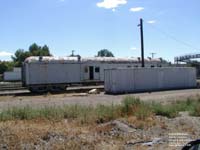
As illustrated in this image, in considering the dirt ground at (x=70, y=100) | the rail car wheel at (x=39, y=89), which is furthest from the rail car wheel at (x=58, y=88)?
the dirt ground at (x=70, y=100)

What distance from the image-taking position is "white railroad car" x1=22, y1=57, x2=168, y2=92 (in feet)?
132

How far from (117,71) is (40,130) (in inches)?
1132

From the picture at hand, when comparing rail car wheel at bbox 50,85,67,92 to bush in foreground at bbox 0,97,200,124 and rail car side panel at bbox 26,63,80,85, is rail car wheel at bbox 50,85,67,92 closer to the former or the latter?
rail car side panel at bbox 26,63,80,85

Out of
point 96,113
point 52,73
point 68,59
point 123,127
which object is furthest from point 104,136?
point 68,59

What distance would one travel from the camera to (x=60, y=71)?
138 ft

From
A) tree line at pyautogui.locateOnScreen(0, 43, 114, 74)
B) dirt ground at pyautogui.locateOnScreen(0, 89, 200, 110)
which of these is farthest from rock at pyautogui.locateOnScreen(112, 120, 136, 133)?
tree line at pyautogui.locateOnScreen(0, 43, 114, 74)

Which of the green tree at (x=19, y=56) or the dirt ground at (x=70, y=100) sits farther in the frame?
the green tree at (x=19, y=56)

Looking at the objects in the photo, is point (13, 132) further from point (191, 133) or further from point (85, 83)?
point (85, 83)

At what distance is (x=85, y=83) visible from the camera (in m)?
44.6

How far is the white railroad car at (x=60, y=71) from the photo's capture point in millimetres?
40281

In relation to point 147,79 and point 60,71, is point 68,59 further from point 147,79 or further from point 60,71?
point 147,79

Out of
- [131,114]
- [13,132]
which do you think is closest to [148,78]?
[131,114]

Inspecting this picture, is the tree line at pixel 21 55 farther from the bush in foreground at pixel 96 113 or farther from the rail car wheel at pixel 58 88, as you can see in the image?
the bush in foreground at pixel 96 113

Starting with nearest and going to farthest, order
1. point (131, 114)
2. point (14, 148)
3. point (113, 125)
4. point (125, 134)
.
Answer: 1. point (14, 148)
2. point (125, 134)
3. point (113, 125)
4. point (131, 114)
